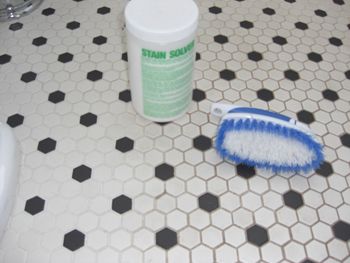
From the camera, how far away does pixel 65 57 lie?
59.0 inches

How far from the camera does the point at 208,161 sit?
1211 millimetres

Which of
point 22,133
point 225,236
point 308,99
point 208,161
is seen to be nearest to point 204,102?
point 208,161

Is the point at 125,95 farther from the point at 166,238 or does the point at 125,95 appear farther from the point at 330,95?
the point at 330,95

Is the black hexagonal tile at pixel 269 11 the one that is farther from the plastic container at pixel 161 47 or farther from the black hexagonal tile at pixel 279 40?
the plastic container at pixel 161 47

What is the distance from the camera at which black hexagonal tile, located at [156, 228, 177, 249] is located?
3.45 ft

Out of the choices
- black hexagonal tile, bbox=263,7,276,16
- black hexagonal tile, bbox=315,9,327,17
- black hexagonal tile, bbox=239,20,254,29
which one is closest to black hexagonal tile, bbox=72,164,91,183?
black hexagonal tile, bbox=239,20,254,29

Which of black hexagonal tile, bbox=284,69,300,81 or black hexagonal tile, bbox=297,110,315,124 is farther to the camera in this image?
black hexagonal tile, bbox=284,69,300,81

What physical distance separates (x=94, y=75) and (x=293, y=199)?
30.2 inches

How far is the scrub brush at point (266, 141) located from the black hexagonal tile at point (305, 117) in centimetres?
21

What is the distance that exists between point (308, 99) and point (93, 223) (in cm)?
79

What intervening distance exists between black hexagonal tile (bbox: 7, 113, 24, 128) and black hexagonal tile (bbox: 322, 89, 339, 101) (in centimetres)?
98

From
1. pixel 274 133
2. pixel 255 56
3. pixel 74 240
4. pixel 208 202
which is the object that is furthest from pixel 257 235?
pixel 255 56

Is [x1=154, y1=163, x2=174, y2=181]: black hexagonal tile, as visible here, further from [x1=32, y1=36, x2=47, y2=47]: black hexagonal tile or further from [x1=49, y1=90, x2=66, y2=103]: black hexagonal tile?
[x1=32, y1=36, x2=47, y2=47]: black hexagonal tile

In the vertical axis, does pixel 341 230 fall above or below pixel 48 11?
below
